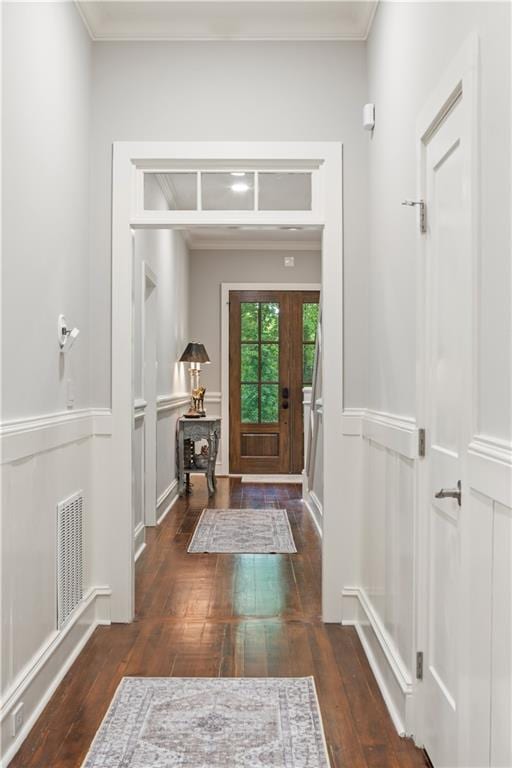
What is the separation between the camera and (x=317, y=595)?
12.3 feet

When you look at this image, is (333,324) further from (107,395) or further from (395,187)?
(107,395)

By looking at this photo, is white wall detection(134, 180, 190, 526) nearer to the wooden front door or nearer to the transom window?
the wooden front door

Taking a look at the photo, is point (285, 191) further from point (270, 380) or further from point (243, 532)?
point (270, 380)

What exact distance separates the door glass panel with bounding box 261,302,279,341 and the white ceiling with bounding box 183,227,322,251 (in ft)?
2.33

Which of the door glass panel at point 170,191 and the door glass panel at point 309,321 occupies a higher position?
the door glass panel at point 170,191

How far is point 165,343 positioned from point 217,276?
2.38m

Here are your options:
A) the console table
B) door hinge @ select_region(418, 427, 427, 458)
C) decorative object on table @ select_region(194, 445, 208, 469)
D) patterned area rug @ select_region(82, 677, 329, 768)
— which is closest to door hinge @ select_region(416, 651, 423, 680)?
patterned area rug @ select_region(82, 677, 329, 768)

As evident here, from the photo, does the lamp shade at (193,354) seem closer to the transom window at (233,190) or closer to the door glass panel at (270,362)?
the door glass panel at (270,362)

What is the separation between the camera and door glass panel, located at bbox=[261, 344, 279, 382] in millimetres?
8383

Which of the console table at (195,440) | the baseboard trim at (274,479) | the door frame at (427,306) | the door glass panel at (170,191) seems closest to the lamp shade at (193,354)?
the console table at (195,440)

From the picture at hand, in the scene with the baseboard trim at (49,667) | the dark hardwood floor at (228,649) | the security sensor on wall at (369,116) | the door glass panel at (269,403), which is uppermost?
the security sensor on wall at (369,116)

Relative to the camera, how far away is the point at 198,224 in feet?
11.0

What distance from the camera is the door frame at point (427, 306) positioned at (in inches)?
62.6

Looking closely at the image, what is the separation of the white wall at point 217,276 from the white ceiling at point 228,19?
5.06m
